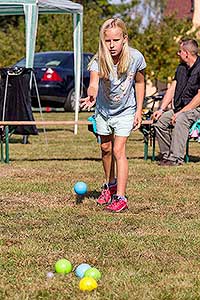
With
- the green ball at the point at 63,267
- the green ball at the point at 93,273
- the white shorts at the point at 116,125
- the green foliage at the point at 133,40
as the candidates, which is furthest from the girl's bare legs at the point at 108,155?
the green foliage at the point at 133,40

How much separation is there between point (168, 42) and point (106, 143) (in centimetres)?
2057

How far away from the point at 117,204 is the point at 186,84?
3790mm

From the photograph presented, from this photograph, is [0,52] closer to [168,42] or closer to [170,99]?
[168,42]

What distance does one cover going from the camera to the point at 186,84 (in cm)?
1043

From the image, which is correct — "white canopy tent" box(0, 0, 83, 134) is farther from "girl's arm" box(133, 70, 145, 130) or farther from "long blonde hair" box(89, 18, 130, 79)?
"long blonde hair" box(89, 18, 130, 79)

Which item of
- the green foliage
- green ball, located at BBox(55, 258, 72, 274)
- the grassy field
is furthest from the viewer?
the green foliage

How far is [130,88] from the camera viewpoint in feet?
23.4

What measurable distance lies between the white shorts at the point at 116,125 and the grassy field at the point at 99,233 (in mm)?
710

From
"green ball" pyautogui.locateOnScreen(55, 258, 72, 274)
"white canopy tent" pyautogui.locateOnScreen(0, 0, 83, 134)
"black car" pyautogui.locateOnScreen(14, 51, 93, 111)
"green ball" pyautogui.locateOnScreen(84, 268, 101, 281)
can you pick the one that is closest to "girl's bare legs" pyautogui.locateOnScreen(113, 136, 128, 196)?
"green ball" pyautogui.locateOnScreen(55, 258, 72, 274)

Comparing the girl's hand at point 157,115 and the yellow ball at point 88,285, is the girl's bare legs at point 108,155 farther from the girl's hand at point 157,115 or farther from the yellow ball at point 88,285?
the girl's hand at point 157,115

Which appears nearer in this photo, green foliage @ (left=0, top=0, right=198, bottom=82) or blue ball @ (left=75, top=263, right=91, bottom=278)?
blue ball @ (left=75, top=263, right=91, bottom=278)

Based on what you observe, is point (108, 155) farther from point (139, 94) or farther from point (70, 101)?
point (70, 101)

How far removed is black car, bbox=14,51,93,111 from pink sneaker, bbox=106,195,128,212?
12544 mm

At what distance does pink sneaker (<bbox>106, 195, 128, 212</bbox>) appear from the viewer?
700 cm
